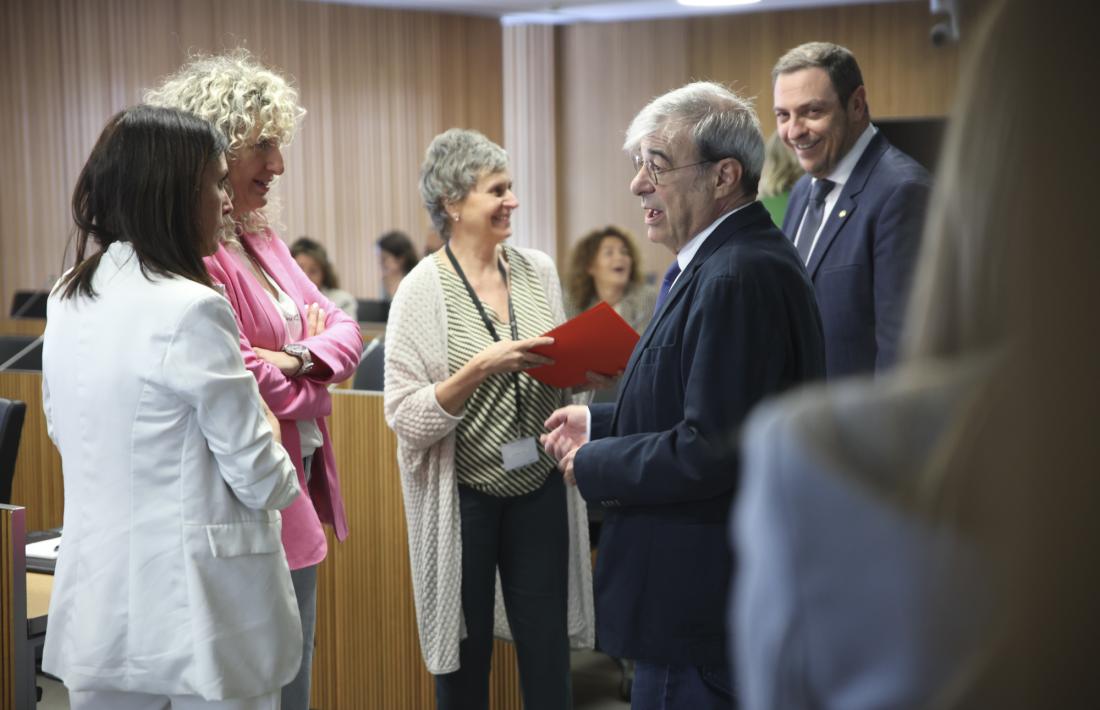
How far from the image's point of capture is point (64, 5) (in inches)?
337

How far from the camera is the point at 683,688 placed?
1.73 m

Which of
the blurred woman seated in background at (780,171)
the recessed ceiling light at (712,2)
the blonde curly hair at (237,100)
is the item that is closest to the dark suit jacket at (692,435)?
the blonde curly hair at (237,100)

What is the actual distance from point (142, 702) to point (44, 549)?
860mm

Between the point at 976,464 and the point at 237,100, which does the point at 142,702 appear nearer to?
the point at 237,100

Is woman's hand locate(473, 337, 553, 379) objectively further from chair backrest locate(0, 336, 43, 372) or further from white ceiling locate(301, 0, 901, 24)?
white ceiling locate(301, 0, 901, 24)

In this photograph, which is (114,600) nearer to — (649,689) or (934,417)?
(649,689)

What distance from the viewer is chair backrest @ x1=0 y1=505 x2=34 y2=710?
1960 millimetres

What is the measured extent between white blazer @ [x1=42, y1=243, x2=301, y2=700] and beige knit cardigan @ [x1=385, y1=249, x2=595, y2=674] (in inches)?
33.6

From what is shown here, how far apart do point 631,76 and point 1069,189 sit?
403 inches

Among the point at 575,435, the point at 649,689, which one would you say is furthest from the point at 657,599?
the point at 575,435

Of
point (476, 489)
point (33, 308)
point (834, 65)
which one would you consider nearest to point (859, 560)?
point (476, 489)

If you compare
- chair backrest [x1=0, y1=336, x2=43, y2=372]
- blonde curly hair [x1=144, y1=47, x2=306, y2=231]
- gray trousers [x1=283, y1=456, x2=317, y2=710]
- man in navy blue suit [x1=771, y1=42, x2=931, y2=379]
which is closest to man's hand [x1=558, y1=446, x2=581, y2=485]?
gray trousers [x1=283, y1=456, x2=317, y2=710]

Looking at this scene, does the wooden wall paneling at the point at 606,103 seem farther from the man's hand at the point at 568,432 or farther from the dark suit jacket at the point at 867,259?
the man's hand at the point at 568,432

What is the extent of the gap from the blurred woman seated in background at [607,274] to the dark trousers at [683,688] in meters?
3.62
